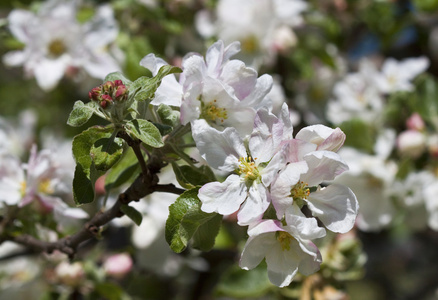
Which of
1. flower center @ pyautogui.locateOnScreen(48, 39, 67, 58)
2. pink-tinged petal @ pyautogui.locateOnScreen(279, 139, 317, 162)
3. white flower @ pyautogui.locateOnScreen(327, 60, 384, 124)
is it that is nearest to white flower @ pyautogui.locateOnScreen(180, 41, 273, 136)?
pink-tinged petal @ pyautogui.locateOnScreen(279, 139, 317, 162)

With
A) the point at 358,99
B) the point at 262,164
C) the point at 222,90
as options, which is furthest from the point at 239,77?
the point at 358,99

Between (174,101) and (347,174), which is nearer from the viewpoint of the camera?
(174,101)

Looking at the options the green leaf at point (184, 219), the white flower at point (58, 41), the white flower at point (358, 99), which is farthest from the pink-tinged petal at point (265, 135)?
the white flower at point (358, 99)

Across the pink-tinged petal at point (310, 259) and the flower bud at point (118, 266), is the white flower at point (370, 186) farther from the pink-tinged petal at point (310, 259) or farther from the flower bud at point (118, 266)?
the pink-tinged petal at point (310, 259)

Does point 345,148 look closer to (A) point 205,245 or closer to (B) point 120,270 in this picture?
(B) point 120,270

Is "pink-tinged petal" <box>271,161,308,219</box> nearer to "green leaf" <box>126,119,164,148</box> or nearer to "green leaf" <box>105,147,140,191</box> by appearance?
"green leaf" <box>126,119,164,148</box>

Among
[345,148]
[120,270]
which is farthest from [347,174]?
[120,270]
